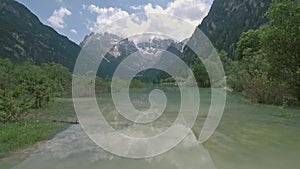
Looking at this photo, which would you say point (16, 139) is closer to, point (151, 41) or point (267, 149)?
point (151, 41)

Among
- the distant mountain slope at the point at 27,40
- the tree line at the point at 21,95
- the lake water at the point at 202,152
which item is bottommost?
the lake water at the point at 202,152

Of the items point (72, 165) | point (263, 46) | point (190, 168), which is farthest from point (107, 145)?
point (263, 46)

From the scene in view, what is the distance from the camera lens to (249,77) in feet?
94.3

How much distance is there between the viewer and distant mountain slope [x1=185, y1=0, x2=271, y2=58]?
11969cm

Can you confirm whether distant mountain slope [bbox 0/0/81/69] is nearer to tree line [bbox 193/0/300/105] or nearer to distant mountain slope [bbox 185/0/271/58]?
distant mountain slope [bbox 185/0/271/58]

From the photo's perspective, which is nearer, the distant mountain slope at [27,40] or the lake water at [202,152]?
the lake water at [202,152]

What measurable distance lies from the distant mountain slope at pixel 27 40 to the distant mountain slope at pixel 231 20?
6355 cm

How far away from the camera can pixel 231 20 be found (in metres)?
149

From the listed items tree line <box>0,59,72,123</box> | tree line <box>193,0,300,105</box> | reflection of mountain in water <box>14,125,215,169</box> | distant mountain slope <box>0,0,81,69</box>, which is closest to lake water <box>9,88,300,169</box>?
reflection of mountain in water <box>14,125,215,169</box>

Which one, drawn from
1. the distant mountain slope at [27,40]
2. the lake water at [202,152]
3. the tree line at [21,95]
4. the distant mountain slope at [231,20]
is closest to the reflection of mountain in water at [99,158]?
the lake water at [202,152]

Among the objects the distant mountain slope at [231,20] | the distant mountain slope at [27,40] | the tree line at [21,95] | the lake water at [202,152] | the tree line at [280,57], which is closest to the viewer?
the lake water at [202,152]

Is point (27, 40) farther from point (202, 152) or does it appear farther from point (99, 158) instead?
point (202, 152)

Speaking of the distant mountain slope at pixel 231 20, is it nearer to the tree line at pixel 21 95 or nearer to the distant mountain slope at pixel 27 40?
the distant mountain slope at pixel 27 40

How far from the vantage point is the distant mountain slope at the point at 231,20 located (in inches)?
4712
